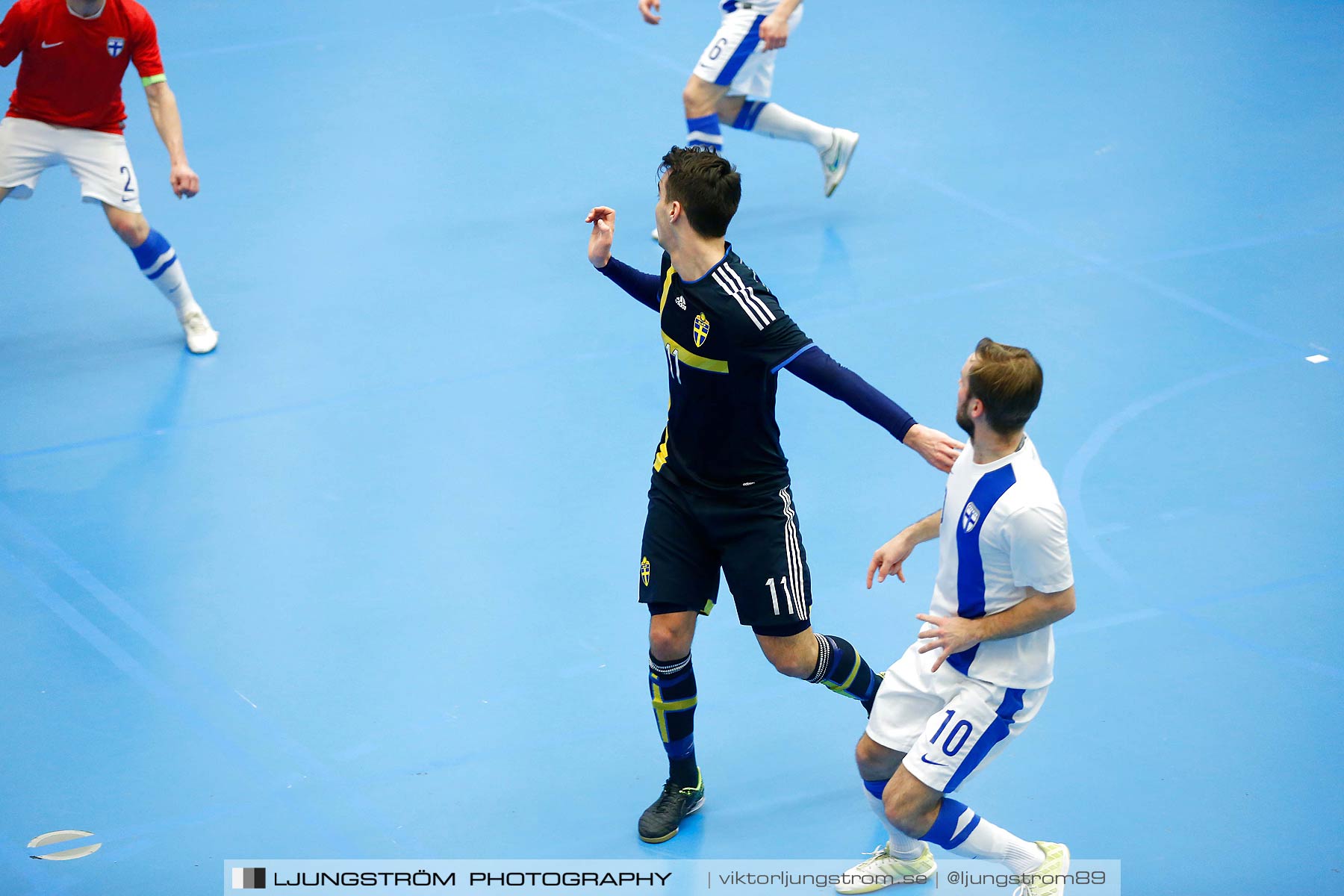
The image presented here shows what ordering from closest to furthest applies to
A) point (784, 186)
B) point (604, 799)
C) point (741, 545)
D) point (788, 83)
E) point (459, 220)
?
point (741, 545), point (604, 799), point (459, 220), point (784, 186), point (788, 83)

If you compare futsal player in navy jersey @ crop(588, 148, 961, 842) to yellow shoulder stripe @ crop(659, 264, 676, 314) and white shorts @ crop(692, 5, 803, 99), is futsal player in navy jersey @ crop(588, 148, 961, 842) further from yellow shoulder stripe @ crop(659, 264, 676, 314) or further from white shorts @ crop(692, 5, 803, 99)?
white shorts @ crop(692, 5, 803, 99)

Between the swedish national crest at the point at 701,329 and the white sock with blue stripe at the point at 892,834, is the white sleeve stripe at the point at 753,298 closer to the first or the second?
the swedish national crest at the point at 701,329

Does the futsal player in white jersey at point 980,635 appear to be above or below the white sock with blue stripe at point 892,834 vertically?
above

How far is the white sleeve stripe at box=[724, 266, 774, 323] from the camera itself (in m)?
3.83

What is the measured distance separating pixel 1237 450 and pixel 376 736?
3.78 meters

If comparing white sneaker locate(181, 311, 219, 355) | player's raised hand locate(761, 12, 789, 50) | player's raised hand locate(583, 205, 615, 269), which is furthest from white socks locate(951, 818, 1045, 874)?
player's raised hand locate(761, 12, 789, 50)

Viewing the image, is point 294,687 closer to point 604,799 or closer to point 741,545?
point 604,799

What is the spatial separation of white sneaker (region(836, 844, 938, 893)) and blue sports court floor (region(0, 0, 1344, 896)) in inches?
9.1

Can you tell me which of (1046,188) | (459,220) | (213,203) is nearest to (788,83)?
(1046,188)

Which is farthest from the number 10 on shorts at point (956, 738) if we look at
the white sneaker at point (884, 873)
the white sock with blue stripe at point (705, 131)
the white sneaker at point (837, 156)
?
the white sneaker at point (837, 156)

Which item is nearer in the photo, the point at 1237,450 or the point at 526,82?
the point at 1237,450

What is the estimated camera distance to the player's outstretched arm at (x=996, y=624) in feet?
11.3

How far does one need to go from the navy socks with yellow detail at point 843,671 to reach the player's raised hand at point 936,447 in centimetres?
79

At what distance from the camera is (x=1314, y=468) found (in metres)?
5.88
